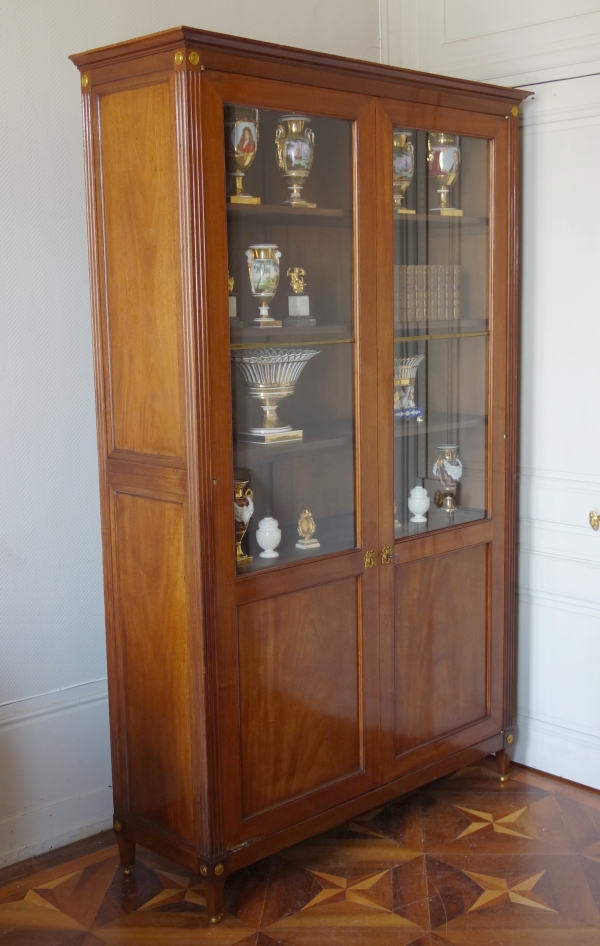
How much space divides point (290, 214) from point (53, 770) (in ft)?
5.26

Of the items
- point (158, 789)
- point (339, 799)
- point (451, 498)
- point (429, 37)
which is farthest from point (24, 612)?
point (429, 37)

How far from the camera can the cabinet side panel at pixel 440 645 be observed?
2.73 m

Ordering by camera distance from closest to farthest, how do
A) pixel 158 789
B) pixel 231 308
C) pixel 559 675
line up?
pixel 231 308 → pixel 158 789 → pixel 559 675

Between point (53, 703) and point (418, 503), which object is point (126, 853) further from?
point (418, 503)

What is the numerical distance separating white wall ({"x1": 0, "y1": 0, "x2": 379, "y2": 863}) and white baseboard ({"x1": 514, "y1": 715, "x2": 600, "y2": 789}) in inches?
51.1

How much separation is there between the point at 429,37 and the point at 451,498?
4.82 feet

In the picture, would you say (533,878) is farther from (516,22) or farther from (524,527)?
(516,22)

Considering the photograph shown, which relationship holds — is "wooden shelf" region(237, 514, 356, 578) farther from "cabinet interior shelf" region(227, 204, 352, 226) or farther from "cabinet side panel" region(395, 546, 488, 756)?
"cabinet interior shelf" region(227, 204, 352, 226)

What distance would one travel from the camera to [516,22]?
289cm

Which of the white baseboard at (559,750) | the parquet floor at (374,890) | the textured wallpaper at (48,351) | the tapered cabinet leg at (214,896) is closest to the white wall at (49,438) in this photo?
the textured wallpaper at (48,351)

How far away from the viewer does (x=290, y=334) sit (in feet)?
7.89

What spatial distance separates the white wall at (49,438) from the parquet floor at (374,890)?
241mm

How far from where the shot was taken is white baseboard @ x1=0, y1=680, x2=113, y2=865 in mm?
2641

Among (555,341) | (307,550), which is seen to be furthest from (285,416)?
(555,341)
